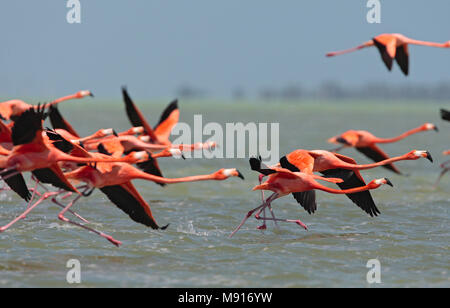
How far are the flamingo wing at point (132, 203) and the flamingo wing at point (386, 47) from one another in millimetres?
4334

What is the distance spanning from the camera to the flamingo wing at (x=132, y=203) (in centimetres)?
1019

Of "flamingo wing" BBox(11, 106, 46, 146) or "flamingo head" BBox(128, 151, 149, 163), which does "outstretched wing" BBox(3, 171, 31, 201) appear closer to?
"flamingo wing" BBox(11, 106, 46, 146)

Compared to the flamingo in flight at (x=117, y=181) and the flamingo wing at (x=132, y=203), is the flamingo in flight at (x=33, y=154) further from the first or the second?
the flamingo wing at (x=132, y=203)

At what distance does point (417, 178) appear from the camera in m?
19.5

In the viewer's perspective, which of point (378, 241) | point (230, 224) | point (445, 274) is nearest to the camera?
point (445, 274)

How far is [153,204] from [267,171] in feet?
16.3

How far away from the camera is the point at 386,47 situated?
1258 cm

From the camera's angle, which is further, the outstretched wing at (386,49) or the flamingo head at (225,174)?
the outstretched wing at (386,49)

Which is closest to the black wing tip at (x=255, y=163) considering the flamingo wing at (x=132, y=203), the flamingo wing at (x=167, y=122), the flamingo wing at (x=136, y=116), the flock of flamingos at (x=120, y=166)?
the flock of flamingos at (x=120, y=166)

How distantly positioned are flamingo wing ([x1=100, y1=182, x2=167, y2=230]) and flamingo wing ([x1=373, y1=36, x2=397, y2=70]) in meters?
4.33

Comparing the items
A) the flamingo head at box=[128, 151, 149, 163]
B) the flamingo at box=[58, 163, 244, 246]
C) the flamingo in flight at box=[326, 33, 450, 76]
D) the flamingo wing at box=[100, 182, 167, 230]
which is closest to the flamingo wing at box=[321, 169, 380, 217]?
Answer: the flamingo in flight at box=[326, 33, 450, 76]

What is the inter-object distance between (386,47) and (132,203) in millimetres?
4705
